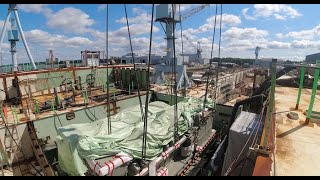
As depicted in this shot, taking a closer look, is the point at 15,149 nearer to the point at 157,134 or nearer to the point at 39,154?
the point at 39,154

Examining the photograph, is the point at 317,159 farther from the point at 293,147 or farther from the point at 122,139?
the point at 122,139

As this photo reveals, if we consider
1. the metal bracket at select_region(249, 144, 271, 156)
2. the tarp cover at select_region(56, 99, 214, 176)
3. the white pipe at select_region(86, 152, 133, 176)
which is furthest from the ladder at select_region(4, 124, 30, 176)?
the metal bracket at select_region(249, 144, 271, 156)

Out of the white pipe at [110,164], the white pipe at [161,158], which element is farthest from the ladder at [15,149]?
the white pipe at [161,158]

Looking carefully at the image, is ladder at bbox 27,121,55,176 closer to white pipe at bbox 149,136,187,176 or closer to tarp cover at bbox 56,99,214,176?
tarp cover at bbox 56,99,214,176

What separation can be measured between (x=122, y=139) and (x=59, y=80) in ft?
44.3

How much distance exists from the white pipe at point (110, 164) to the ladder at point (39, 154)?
3.44 m

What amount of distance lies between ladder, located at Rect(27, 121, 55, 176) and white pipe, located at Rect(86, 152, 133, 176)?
136 inches

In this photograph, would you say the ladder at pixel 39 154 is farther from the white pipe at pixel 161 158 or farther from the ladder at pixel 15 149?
the white pipe at pixel 161 158

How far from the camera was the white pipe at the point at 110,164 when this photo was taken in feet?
20.1

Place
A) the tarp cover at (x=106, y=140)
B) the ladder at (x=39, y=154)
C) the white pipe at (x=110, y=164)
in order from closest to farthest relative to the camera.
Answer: the white pipe at (x=110, y=164)
the tarp cover at (x=106, y=140)
the ladder at (x=39, y=154)

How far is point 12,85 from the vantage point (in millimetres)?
15367

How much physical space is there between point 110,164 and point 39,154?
561 cm
